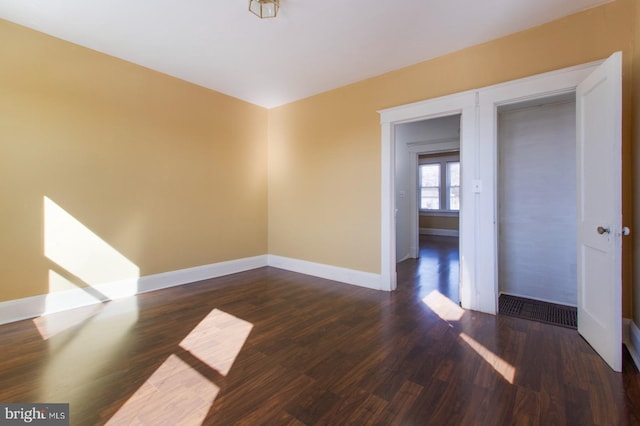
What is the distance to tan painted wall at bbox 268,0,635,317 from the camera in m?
2.54

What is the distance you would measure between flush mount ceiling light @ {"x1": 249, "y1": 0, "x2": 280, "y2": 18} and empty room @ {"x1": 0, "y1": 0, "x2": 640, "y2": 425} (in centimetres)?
4

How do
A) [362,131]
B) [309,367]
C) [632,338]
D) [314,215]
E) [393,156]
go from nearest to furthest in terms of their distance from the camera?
[309,367] < [632,338] < [393,156] < [362,131] < [314,215]

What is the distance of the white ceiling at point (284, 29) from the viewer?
2.55 metres

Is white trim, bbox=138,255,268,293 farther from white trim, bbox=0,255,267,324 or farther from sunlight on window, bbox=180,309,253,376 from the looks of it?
sunlight on window, bbox=180,309,253,376

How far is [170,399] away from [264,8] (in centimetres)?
302

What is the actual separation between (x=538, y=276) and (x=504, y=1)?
2.92 metres

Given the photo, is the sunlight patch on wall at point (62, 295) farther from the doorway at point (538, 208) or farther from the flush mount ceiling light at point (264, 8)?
the doorway at point (538, 208)

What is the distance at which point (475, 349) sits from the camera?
234 centimetres

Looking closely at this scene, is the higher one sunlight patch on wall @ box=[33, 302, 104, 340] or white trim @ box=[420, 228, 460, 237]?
white trim @ box=[420, 228, 460, 237]

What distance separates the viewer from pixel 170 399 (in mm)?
1767

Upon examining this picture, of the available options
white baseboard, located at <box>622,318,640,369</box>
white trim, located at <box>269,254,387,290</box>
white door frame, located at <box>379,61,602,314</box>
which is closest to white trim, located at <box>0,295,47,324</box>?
white trim, located at <box>269,254,387,290</box>

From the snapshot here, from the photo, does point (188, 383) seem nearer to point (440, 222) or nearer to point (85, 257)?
point (85, 257)

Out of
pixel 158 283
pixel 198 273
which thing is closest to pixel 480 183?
pixel 198 273

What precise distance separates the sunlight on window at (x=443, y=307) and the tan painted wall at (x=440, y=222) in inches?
236
